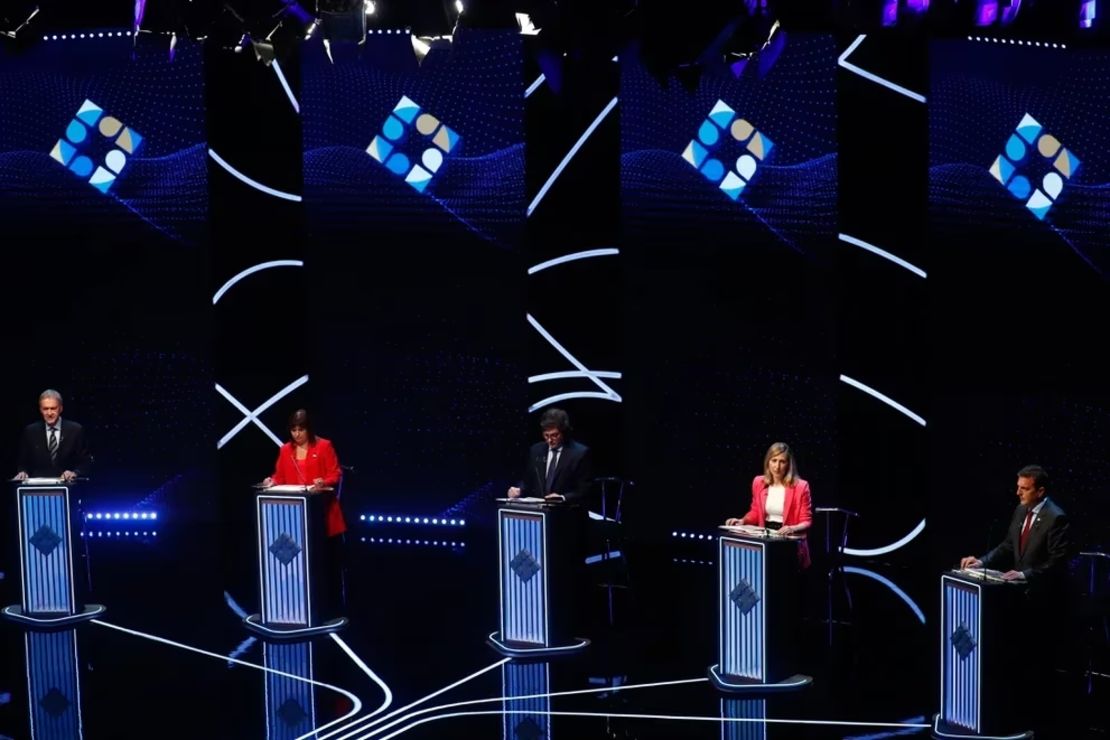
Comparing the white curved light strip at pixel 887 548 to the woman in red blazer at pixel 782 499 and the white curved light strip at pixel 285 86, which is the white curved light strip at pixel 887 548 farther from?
the white curved light strip at pixel 285 86

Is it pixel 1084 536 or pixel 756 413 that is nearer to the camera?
pixel 1084 536

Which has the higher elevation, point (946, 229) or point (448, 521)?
point (946, 229)

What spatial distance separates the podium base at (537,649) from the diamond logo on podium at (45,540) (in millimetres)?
2562

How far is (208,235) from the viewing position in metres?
10.4

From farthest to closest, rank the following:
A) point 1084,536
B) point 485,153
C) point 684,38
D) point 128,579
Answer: point 485,153, point 128,579, point 1084,536, point 684,38

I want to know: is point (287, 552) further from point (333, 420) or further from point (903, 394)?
point (903, 394)

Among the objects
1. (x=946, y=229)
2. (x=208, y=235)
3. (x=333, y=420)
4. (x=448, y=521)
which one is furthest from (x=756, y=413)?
(x=208, y=235)

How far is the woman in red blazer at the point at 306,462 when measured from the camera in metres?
8.30

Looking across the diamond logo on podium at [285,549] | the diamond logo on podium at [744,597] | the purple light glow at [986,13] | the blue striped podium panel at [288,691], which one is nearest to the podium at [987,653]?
the diamond logo on podium at [744,597]

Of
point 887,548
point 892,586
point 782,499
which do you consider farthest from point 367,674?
point 887,548

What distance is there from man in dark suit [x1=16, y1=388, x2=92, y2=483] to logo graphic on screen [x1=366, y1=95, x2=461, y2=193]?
292 centimetres

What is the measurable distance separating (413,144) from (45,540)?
12.5 feet

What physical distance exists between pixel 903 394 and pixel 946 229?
3.60ft

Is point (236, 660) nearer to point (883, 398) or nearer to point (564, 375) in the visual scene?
point (564, 375)
